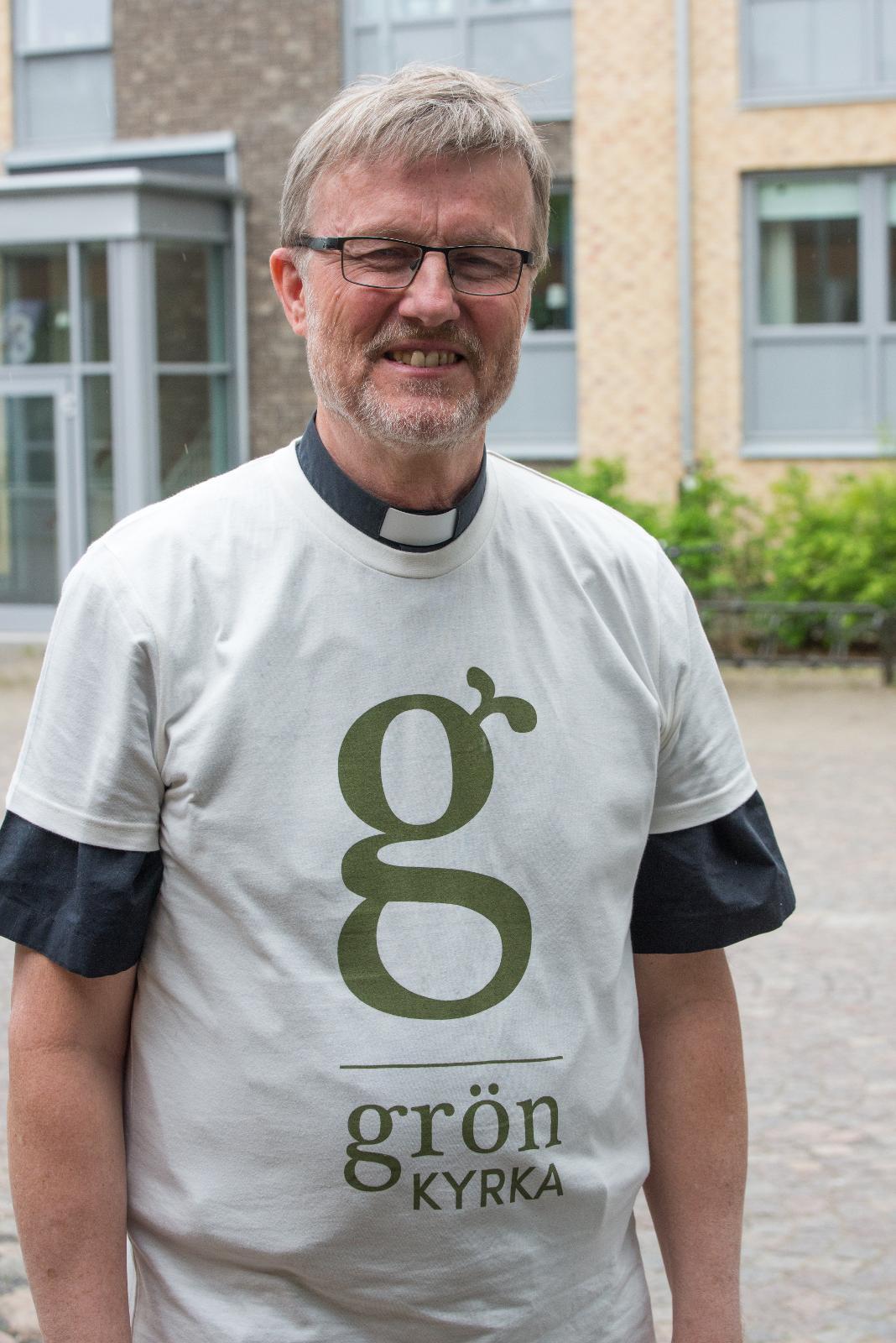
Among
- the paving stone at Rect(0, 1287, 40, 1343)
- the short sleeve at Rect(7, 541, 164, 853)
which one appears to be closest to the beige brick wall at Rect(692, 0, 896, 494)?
the paving stone at Rect(0, 1287, 40, 1343)

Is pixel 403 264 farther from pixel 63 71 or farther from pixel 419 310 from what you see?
pixel 63 71

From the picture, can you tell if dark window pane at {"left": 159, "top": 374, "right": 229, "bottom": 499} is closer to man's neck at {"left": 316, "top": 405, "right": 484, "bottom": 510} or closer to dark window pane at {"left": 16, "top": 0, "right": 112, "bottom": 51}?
dark window pane at {"left": 16, "top": 0, "right": 112, "bottom": 51}

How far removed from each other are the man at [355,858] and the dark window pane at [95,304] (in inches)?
666

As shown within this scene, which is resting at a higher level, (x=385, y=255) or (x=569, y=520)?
(x=385, y=255)

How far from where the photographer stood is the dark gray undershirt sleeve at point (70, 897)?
1.76 metres

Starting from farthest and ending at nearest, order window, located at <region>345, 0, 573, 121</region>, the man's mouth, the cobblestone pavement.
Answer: window, located at <region>345, 0, 573, 121</region> < the cobblestone pavement < the man's mouth

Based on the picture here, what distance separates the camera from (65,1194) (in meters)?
1.80

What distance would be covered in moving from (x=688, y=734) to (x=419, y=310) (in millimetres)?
526

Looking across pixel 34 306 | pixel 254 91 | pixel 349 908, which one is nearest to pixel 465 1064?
pixel 349 908

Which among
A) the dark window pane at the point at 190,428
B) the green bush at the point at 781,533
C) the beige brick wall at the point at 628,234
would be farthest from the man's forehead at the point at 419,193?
the beige brick wall at the point at 628,234

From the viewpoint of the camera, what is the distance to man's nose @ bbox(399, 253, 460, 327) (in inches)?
72.3

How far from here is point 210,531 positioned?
186 centimetres

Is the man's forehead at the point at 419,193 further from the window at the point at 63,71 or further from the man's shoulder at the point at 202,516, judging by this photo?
the window at the point at 63,71

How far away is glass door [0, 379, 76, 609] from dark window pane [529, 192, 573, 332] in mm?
4826
